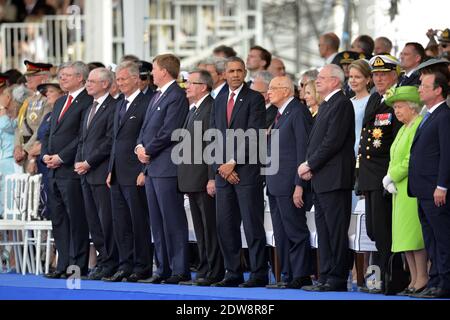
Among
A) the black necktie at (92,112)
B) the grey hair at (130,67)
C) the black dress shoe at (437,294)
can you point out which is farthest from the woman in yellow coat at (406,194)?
the black necktie at (92,112)

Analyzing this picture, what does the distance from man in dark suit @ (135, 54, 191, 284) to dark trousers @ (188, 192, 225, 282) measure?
13 centimetres

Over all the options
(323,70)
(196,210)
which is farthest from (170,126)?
(323,70)

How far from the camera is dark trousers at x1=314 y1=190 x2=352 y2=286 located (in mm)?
11930

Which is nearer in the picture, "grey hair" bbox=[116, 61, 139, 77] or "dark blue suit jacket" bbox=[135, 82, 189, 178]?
"dark blue suit jacket" bbox=[135, 82, 189, 178]

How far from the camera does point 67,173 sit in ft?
45.5

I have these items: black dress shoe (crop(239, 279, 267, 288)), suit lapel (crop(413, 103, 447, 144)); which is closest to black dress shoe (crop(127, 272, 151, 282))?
black dress shoe (crop(239, 279, 267, 288))

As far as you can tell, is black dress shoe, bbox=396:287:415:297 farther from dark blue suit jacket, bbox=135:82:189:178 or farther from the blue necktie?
dark blue suit jacket, bbox=135:82:189:178

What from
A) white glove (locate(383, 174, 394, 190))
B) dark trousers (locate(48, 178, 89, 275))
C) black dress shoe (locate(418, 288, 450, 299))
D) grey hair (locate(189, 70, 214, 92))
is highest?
grey hair (locate(189, 70, 214, 92))

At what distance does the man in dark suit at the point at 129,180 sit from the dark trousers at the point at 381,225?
2.51m

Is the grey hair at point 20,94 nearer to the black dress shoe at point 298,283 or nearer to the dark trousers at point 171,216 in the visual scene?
the dark trousers at point 171,216

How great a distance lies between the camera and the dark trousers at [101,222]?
13.6 meters

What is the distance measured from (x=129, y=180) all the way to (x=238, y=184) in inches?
49.2

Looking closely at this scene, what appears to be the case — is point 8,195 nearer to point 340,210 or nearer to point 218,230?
point 218,230
